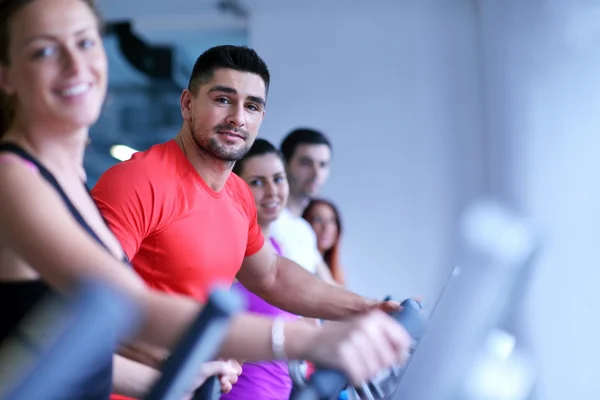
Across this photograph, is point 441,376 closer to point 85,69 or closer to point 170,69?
point 85,69

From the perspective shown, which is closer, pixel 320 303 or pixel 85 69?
pixel 85 69

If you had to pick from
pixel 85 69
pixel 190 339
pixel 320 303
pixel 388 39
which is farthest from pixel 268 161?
pixel 388 39

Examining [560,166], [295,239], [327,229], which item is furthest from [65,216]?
[560,166]

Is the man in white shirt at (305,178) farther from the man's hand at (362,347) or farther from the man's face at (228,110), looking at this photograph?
the man's hand at (362,347)

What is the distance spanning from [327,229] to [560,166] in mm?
1237

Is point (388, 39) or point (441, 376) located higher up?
point (388, 39)

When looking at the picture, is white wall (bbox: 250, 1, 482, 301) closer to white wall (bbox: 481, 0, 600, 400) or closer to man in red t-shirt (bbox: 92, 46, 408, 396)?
white wall (bbox: 481, 0, 600, 400)

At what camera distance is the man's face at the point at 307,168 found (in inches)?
143

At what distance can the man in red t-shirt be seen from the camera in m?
1.68

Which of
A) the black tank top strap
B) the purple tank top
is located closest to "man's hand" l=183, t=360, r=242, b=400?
the black tank top strap

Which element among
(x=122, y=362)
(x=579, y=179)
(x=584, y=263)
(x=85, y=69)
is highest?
(x=579, y=179)

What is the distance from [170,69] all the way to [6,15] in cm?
518

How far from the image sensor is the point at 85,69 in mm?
968

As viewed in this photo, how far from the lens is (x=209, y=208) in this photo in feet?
6.17
